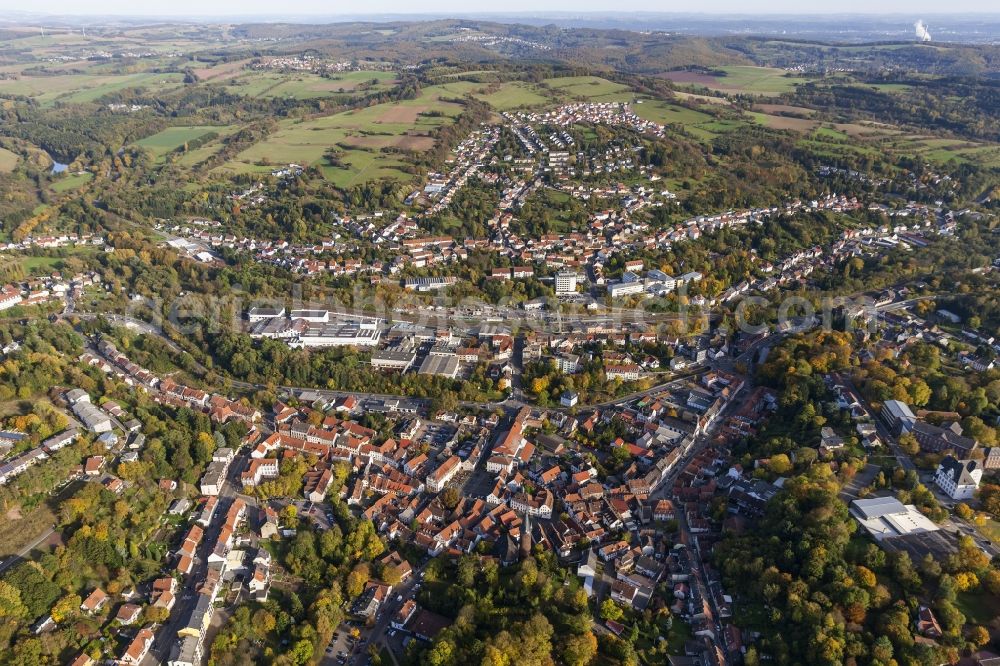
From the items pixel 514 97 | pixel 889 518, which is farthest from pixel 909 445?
pixel 514 97

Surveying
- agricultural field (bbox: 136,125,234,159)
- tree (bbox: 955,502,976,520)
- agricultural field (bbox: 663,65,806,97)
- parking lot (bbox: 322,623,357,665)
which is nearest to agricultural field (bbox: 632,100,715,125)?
agricultural field (bbox: 663,65,806,97)

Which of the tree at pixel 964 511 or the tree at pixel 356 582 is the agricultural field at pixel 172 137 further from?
the tree at pixel 964 511

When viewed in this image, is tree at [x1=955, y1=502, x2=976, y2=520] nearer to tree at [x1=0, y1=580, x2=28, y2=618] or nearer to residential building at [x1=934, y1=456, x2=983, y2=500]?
residential building at [x1=934, y1=456, x2=983, y2=500]

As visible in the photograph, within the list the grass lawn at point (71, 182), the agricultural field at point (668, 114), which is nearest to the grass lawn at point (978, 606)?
the agricultural field at point (668, 114)

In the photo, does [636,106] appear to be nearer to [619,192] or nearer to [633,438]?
[619,192]

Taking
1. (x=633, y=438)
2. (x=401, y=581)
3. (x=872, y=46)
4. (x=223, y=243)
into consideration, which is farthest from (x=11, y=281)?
(x=872, y=46)

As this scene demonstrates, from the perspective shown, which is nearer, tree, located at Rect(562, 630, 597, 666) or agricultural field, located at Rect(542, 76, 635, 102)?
tree, located at Rect(562, 630, 597, 666)

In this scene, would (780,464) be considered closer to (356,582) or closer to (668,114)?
(356,582)
